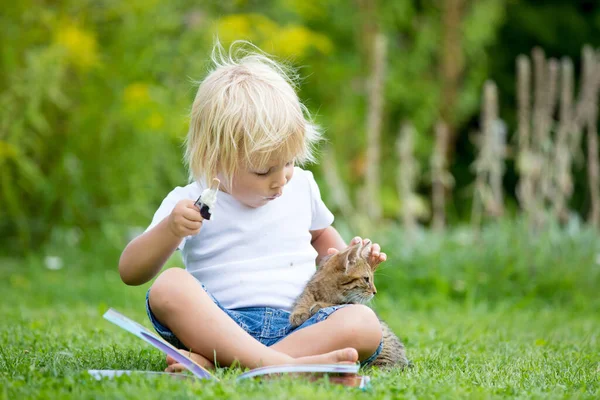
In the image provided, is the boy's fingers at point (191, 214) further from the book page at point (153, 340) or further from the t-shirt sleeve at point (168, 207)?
the book page at point (153, 340)

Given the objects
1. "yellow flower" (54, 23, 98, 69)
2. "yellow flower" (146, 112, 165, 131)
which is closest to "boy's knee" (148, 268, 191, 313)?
"yellow flower" (146, 112, 165, 131)

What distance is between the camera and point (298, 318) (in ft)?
9.01

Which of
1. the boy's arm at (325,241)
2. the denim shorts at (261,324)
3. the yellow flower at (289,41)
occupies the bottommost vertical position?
the denim shorts at (261,324)

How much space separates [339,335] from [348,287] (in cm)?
33

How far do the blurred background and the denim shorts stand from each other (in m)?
1.49

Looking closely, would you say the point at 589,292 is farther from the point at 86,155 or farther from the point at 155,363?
the point at 86,155

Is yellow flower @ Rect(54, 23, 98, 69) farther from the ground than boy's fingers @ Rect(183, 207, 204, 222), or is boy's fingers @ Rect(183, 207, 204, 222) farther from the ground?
yellow flower @ Rect(54, 23, 98, 69)

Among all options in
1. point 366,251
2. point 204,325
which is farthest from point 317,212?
point 204,325

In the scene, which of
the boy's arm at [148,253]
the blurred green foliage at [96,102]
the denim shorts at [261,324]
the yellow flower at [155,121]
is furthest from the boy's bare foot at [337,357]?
the yellow flower at [155,121]

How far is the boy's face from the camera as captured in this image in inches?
109

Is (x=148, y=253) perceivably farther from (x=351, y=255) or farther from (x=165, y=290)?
(x=351, y=255)

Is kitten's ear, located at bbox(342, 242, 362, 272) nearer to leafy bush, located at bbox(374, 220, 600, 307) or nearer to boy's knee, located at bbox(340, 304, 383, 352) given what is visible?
boy's knee, located at bbox(340, 304, 383, 352)

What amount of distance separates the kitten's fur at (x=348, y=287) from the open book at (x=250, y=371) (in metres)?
0.42

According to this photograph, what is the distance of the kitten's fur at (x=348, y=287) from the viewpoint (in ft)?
9.29
